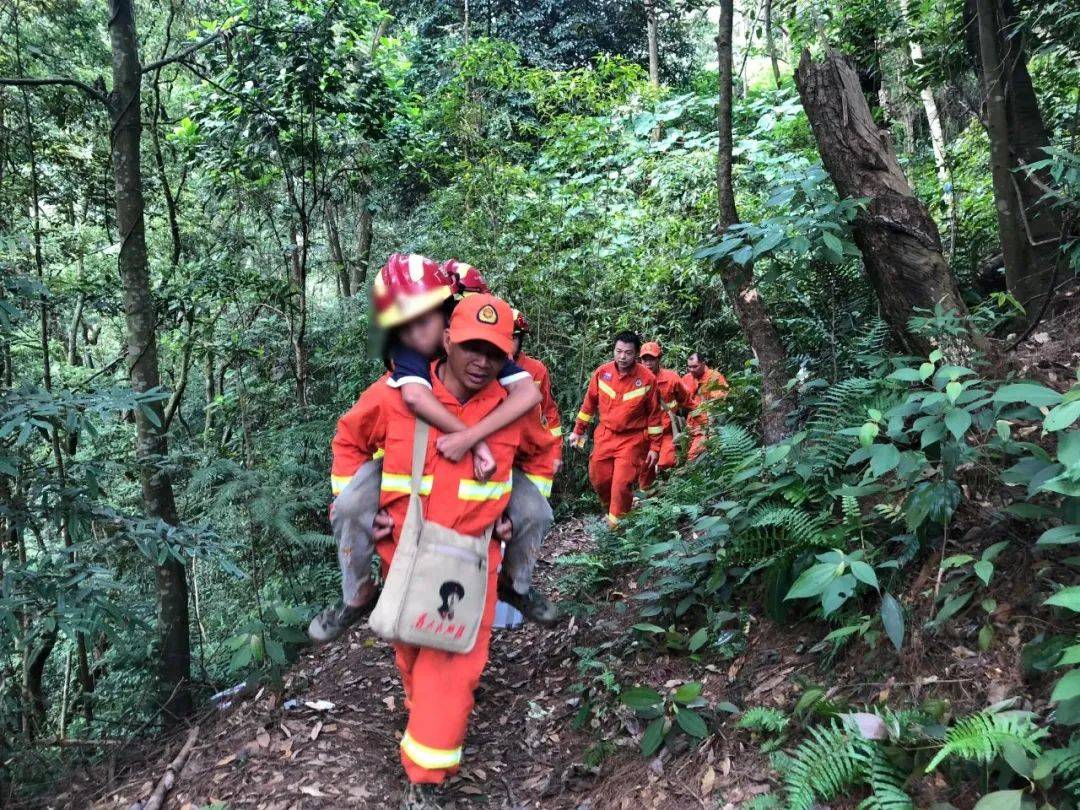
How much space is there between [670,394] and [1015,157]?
3891mm

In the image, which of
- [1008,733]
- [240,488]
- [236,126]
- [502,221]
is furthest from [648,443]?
[1008,733]

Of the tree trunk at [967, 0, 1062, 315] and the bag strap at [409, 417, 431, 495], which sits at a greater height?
the tree trunk at [967, 0, 1062, 315]

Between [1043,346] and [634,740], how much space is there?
10.5 ft

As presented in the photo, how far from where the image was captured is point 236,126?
23.8 feet

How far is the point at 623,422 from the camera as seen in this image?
7.74m

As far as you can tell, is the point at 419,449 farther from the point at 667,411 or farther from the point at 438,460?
the point at 667,411

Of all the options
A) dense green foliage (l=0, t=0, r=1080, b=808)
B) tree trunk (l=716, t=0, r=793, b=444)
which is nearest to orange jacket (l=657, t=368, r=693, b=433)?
dense green foliage (l=0, t=0, r=1080, b=808)

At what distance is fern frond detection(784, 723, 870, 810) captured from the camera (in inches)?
96.1

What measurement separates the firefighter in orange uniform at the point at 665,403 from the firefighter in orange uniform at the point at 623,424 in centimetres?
8

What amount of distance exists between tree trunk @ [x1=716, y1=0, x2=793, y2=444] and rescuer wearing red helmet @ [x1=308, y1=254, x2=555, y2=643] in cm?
234

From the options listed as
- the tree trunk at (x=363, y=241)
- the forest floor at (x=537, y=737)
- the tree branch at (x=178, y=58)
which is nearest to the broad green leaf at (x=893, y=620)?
the forest floor at (x=537, y=737)

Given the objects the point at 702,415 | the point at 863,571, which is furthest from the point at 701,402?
the point at 863,571

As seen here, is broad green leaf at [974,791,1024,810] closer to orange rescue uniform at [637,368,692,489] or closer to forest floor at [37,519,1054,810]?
forest floor at [37,519,1054,810]

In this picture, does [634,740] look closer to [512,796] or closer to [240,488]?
[512,796]
